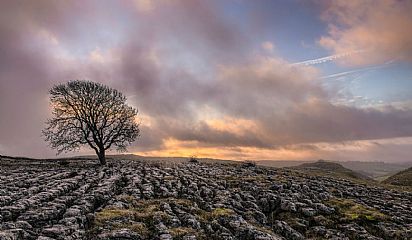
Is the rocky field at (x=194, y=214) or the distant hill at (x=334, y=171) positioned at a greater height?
the distant hill at (x=334, y=171)

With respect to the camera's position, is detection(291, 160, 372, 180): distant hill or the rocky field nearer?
the rocky field

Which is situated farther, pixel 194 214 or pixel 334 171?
pixel 334 171

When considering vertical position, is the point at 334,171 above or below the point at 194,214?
above

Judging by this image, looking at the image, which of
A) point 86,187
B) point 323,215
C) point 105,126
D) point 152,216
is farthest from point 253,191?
point 105,126

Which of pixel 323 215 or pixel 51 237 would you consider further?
pixel 323 215

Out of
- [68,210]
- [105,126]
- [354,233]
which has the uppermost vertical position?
[105,126]

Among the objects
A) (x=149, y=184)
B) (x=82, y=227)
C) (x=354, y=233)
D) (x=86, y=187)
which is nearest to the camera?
(x=82, y=227)

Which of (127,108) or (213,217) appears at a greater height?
(127,108)

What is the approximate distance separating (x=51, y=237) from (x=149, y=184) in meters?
21.5

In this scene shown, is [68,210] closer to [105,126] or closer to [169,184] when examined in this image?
[169,184]

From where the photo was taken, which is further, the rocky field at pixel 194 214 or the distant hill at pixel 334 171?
the distant hill at pixel 334 171

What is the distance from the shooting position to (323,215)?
30.4m

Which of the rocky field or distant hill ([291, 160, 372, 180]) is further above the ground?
distant hill ([291, 160, 372, 180])

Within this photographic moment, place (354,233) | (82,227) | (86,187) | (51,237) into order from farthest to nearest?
(86,187)
(354,233)
(82,227)
(51,237)
